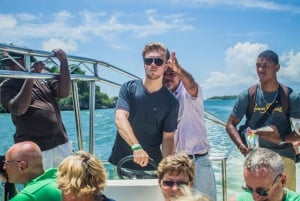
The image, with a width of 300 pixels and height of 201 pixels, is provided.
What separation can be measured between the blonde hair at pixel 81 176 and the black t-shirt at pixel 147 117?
840mm

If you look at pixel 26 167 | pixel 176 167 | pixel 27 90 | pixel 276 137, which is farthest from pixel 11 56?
pixel 276 137

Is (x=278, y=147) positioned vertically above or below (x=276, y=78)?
below

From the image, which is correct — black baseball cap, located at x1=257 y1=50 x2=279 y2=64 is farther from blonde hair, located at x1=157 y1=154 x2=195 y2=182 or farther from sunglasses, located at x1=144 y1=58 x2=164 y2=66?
blonde hair, located at x1=157 y1=154 x2=195 y2=182

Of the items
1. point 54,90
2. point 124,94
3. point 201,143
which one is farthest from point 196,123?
point 54,90

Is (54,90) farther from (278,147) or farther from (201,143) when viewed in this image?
(278,147)

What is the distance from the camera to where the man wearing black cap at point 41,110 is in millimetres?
2695

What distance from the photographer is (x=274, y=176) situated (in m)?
1.88

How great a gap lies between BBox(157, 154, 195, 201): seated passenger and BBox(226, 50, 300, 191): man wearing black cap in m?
0.91

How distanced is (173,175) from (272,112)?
1.11m

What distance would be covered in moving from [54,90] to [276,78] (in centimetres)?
150

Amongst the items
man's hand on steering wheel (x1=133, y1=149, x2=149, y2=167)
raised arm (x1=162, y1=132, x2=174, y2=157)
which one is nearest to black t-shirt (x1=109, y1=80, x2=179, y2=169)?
raised arm (x1=162, y1=132, x2=174, y2=157)

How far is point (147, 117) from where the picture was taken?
2756mm

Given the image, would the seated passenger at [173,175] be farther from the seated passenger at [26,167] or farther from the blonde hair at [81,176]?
the seated passenger at [26,167]

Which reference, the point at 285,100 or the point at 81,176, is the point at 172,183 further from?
the point at 285,100
